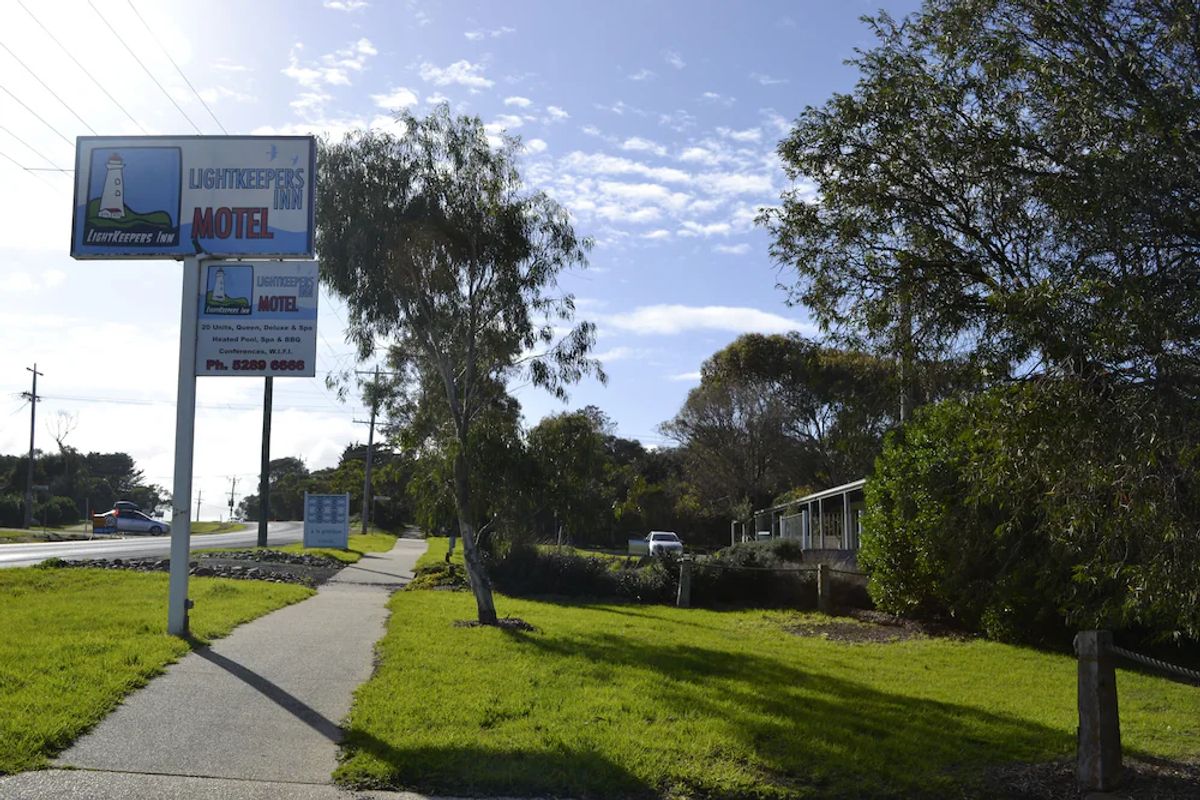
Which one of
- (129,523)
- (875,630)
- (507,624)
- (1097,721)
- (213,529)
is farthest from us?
(213,529)

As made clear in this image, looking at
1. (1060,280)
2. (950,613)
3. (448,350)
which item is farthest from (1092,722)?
(448,350)

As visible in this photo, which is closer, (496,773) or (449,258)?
(496,773)

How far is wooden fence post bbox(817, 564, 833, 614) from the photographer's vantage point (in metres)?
19.6

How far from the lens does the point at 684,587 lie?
21.4 m

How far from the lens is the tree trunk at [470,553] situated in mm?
15055

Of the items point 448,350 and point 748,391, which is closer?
point 448,350

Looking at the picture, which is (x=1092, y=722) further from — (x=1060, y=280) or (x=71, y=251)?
(x=71, y=251)

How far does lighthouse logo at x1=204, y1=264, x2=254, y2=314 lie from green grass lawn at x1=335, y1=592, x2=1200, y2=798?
4495 millimetres

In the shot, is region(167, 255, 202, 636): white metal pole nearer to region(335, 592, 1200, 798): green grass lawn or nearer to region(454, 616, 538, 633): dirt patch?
region(335, 592, 1200, 798): green grass lawn

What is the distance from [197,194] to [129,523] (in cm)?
4896

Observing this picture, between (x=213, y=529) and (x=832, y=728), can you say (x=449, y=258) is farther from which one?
(x=213, y=529)

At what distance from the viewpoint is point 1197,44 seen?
6.68m

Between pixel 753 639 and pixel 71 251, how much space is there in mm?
10771

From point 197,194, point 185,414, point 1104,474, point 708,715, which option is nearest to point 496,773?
point 708,715
